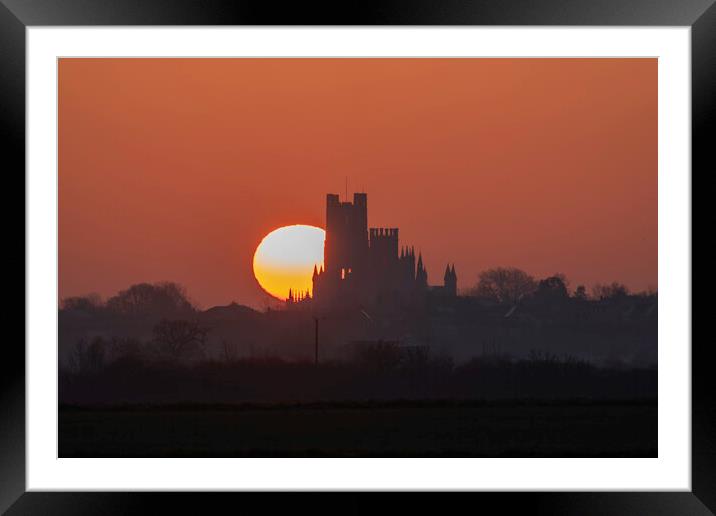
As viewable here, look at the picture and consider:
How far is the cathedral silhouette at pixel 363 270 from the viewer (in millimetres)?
12562

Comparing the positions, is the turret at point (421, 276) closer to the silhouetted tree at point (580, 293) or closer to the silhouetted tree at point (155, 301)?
the silhouetted tree at point (580, 293)

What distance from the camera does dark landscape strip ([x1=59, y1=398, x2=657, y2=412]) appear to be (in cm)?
1390

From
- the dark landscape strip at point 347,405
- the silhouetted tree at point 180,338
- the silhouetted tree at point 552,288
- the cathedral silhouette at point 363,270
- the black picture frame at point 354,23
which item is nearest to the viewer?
the black picture frame at point 354,23

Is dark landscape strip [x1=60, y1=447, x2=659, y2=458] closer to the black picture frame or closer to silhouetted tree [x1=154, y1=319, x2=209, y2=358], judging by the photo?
silhouetted tree [x1=154, y1=319, x2=209, y2=358]

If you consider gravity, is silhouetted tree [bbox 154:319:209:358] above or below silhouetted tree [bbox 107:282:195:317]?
below

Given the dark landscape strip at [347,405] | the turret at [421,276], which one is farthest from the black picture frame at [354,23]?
the dark landscape strip at [347,405]

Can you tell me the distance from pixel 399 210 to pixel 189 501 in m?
10.7

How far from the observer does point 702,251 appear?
2354mm

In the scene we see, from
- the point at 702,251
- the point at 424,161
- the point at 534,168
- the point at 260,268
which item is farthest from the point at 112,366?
the point at 702,251

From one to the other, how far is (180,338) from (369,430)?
12.2ft

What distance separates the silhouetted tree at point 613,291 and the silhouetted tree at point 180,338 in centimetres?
641

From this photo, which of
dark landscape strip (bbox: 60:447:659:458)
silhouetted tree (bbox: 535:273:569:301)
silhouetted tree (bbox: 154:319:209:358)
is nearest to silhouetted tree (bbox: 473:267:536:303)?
silhouetted tree (bbox: 535:273:569:301)

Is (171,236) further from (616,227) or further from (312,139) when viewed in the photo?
(616,227)

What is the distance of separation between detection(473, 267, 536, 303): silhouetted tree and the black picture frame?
9.92 metres
